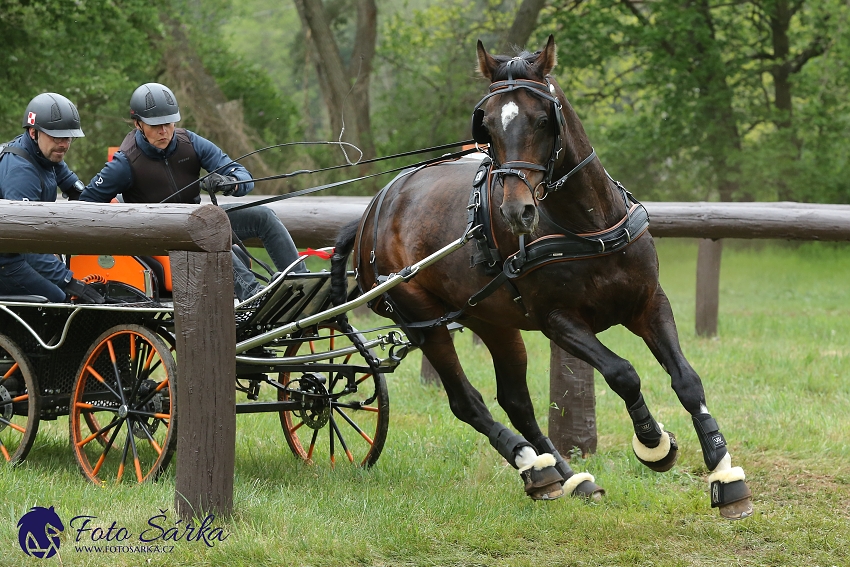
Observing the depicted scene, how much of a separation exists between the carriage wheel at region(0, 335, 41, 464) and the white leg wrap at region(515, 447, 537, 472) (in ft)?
8.96

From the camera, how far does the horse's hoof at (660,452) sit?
4.54 meters

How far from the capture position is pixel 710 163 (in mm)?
21703

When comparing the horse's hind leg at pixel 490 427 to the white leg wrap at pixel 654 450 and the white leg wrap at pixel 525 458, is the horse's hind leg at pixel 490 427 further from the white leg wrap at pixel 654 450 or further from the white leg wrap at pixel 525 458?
the white leg wrap at pixel 654 450

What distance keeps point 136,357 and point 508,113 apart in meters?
2.65

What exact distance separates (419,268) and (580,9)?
19265 mm

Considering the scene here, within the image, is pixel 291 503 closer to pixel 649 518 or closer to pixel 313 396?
pixel 313 396

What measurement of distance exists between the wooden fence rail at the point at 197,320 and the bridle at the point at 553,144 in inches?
49.0

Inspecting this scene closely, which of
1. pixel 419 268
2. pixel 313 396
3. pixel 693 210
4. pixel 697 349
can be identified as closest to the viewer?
pixel 419 268

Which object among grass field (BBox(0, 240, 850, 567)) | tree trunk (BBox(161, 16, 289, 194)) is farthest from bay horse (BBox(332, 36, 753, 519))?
tree trunk (BBox(161, 16, 289, 194))

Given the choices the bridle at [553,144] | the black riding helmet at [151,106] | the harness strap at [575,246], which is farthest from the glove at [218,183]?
the harness strap at [575,246]

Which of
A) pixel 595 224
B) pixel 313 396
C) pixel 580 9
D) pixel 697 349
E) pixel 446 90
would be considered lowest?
pixel 697 349

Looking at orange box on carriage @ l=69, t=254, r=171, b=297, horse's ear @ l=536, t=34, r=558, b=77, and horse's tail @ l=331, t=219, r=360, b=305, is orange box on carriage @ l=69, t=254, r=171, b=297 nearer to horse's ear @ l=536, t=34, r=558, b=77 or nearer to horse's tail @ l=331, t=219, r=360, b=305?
horse's tail @ l=331, t=219, r=360, b=305

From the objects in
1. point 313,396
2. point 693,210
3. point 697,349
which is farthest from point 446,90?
point 313,396

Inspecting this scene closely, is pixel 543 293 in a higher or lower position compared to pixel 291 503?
higher
